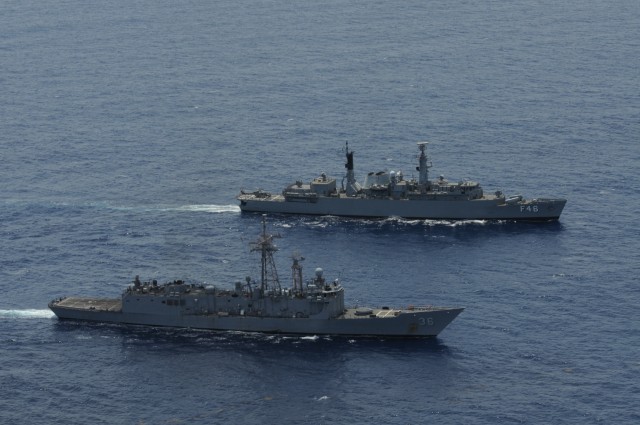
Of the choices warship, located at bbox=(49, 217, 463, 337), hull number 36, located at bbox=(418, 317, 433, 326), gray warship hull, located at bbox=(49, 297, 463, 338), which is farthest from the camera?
warship, located at bbox=(49, 217, 463, 337)

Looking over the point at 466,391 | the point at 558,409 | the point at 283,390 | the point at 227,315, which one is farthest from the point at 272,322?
the point at 558,409

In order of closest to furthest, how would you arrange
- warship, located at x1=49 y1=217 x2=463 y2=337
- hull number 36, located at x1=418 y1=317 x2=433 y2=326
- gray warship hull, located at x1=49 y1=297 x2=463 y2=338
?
hull number 36, located at x1=418 y1=317 x2=433 y2=326, gray warship hull, located at x1=49 y1=297 x2=463 y2=338, warship, located at x1=49 y1=217 x2=463 y2=337

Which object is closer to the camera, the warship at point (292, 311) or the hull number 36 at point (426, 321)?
the hull number 36 at point (426, 321)

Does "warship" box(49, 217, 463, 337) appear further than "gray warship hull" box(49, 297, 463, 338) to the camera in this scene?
Yes

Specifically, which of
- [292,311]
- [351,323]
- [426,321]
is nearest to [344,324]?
[351,323]

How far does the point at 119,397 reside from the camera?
17812 cm

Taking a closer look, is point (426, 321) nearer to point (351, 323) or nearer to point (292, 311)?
point (351, 323)

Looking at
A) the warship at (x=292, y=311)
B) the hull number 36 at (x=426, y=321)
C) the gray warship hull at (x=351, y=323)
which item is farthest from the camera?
the warship at (x=292, y=311)

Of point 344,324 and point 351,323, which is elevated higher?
point 351,323

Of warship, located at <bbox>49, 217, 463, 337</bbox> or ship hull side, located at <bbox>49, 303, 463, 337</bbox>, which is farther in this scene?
warship, located at <bbox>49, 217, 463, 337</bbox>

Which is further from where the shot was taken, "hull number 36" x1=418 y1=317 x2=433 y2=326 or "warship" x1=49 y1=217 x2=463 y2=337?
"warship" x1=49 y1=217 x2=463 y2=337

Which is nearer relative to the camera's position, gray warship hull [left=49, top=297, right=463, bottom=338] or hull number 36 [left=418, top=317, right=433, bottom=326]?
hull number 36 [left=418, top=317, right=433, bottom=326]

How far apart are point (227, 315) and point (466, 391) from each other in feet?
125

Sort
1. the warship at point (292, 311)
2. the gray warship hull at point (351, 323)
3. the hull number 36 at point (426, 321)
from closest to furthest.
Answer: the hull number 36 at point (426, 321)
the gray warship hull at point (351, 323)
the warship at point (292, 311)
